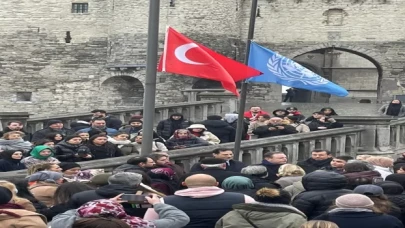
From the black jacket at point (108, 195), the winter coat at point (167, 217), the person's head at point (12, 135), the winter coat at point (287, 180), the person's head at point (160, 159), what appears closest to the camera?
the winter coat at point (167, 217)

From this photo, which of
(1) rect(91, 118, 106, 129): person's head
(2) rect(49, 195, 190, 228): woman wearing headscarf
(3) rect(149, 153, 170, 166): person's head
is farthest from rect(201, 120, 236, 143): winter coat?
(2) rect(49, 195, 190, 228): woman wearing headscarf

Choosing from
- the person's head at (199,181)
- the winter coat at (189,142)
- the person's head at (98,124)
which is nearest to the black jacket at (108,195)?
the person's head at (199,181)

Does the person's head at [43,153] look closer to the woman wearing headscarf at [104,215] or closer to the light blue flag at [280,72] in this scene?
the light blue flag at [280,72]

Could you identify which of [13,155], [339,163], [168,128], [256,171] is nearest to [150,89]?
[13,155]

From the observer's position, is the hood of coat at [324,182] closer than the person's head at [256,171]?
Yes

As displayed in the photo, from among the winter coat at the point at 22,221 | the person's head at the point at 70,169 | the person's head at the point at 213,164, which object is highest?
the person's head at the point at 213,164

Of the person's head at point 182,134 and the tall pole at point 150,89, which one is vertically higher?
the tall pole at point 150,89

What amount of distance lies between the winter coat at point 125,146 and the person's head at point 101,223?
7018 mm

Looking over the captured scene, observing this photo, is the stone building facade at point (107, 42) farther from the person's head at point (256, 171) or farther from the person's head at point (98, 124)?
the person's head at point (256, 171)

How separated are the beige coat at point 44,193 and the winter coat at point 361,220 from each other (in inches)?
104

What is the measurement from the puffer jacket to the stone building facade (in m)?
25.3

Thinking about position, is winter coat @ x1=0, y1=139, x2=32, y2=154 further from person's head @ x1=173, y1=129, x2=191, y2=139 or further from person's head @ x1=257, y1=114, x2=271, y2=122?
person's head @ x1=257, y1=114, x2=271, y2=122

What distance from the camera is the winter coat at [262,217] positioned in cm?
657

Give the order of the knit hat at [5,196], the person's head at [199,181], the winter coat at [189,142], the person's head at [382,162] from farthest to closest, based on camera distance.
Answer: the winter coat at [189,142] < the person's head at [382,162] < the person's head at [199,181] < the knit hat at [5,196]
